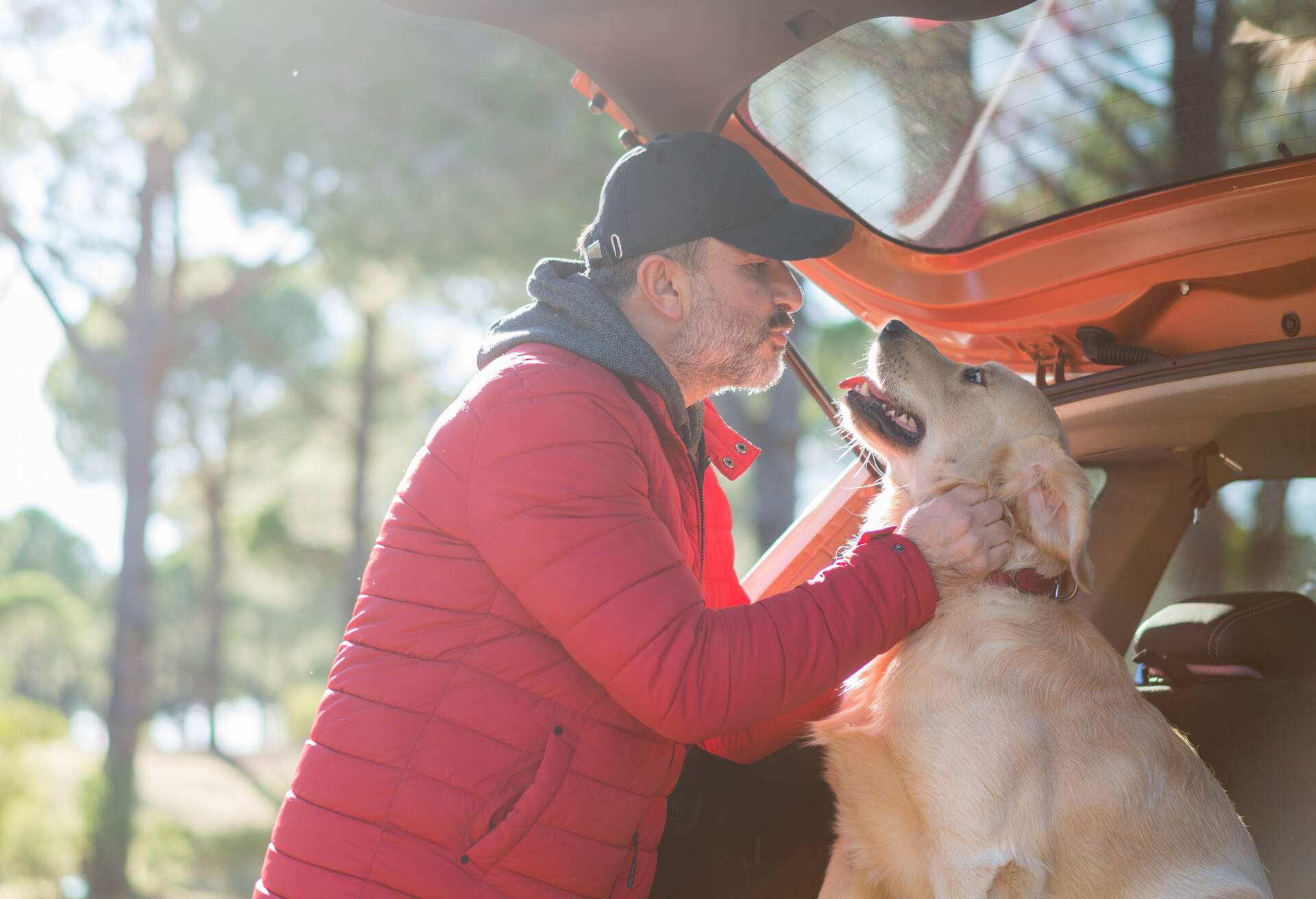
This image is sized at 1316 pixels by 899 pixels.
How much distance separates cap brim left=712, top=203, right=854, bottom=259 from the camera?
219 centimetres

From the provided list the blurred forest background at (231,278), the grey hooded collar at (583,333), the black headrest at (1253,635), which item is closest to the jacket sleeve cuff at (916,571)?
the grey hooded collar at (583,333)

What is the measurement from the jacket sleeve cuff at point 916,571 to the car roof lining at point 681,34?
0.94 metres

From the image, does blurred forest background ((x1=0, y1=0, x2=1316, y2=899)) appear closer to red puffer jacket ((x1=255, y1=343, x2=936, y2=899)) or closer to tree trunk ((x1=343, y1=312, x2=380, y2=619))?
tree trunk ((x1=343, y1=312, x2=380, y2=619))

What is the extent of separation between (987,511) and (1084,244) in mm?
609

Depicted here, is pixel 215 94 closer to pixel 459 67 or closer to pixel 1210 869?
pixel 459 67

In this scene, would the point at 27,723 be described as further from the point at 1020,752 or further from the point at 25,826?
the point at 1020,752

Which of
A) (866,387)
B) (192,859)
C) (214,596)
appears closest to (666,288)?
(866,387)

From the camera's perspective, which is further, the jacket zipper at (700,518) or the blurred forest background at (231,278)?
the blurred forest background at (231,278)

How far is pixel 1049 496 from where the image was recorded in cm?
221

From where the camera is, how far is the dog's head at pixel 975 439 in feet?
7.20

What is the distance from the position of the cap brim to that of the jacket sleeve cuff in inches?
23.5

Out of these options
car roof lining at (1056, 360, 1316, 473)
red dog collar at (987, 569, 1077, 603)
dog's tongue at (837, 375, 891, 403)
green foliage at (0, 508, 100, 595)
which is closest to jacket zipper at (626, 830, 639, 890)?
red dog collar at (987, 569, 1077, 603)

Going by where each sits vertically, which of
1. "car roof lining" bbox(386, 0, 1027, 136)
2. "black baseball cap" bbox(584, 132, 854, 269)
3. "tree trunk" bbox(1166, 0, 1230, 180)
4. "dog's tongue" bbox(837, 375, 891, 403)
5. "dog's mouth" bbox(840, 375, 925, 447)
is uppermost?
"car roof lining" bbox(386, 0, 1027, 136)

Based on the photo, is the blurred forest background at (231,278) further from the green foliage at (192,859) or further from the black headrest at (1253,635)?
the black headrest at (1253,635)
